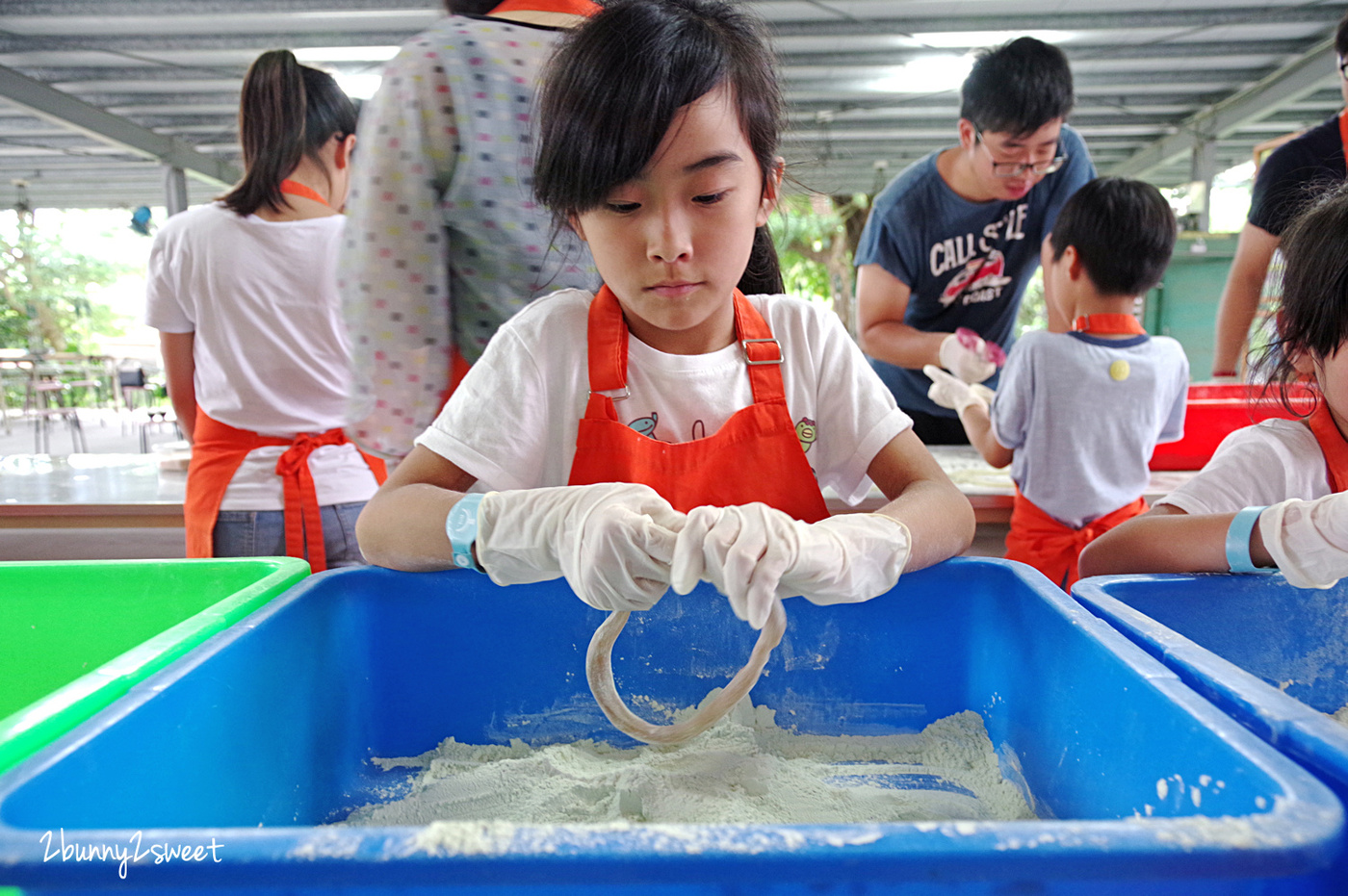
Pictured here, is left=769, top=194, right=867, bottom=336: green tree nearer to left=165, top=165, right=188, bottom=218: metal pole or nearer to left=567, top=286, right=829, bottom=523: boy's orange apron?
left=165, top=165, right=188, bottom=218: metal pole

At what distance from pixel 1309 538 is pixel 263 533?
1.53 meters

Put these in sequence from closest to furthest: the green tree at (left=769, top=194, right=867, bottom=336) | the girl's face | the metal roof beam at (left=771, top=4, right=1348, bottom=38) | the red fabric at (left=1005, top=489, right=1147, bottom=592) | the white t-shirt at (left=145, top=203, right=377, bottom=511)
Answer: the girl's face → the white t-shirt at (left=145, top=203, right=377, bottom=511) → the red fabric at (left=1005, top=489, right=1147, bottom=592) → the metal roof beam at (left=771, top=4, right=1348, bottom=38) → the green tree at (left=769, top=194, right=867, bottom=336)

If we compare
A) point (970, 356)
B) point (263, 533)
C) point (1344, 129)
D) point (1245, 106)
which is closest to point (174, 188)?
point (263, 533)

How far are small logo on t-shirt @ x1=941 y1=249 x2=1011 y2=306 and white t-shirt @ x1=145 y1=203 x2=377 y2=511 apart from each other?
1.55 meters

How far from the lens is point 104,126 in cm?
619

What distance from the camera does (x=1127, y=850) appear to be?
38cm

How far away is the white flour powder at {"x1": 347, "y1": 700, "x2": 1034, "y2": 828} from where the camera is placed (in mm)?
744

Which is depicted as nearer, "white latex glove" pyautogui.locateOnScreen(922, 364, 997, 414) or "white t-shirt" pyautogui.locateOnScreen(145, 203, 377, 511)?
"white t-shirt" pyautogui.locateOnScreen(145, 203, 377, 511)

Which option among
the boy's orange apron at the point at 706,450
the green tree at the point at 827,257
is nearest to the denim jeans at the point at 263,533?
the boy's orange apron at the point at 706,450

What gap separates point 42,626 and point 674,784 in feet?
2.47

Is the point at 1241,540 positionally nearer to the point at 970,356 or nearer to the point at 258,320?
the point at 970,356

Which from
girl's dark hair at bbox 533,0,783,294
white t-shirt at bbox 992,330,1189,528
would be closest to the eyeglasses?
white t-shirt at bbox 992,330,1189,528

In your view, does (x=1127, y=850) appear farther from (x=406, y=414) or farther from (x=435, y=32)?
(x=435, y=32)

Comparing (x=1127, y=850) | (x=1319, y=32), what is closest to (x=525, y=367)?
(x=1127, y=850)
